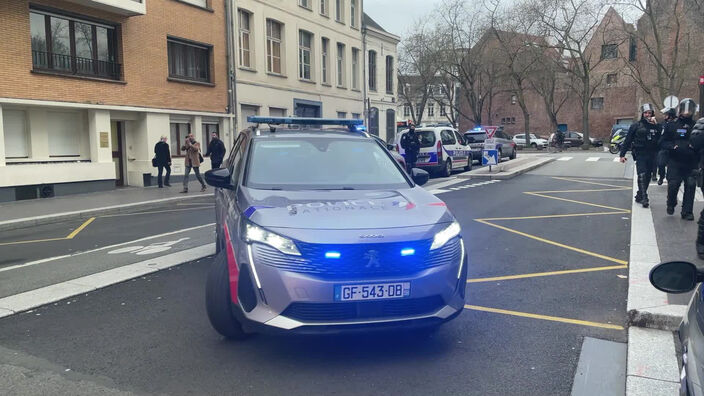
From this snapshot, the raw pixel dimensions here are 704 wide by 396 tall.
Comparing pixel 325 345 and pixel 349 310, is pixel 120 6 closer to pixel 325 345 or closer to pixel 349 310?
pixel 325 345

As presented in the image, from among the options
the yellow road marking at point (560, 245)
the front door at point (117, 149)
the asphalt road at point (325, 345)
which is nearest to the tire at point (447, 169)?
the yellow road marking at point (560, 245)

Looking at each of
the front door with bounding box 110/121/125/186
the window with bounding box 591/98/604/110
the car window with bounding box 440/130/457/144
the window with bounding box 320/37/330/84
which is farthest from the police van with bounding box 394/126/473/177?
the window with bounding box 591/98/604/110

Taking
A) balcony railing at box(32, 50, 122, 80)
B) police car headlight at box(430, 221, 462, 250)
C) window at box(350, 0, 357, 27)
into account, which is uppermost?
window at box(350, 0, 357, 27)

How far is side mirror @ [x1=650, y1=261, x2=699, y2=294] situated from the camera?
7.71 ft

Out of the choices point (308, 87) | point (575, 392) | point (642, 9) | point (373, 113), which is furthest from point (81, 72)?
point (642, 9)

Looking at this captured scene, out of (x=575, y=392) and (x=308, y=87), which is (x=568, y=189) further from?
(x=308, y=87)

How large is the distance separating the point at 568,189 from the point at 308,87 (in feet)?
55.3

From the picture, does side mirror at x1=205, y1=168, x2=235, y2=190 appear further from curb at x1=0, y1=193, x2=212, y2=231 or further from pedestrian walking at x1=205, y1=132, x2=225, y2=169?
pedestrian walking at x1=205, y1=132, x2=225, y2=169

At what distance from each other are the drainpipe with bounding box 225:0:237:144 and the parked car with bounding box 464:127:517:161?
10.4 metres

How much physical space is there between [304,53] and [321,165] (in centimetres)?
2459

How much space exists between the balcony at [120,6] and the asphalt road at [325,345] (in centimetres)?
1336

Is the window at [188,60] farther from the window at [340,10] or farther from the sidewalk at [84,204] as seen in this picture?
the window at [340,10]

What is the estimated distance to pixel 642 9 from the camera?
38.2 metres

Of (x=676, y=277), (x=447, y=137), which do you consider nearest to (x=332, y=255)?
(x=676, y=277)
